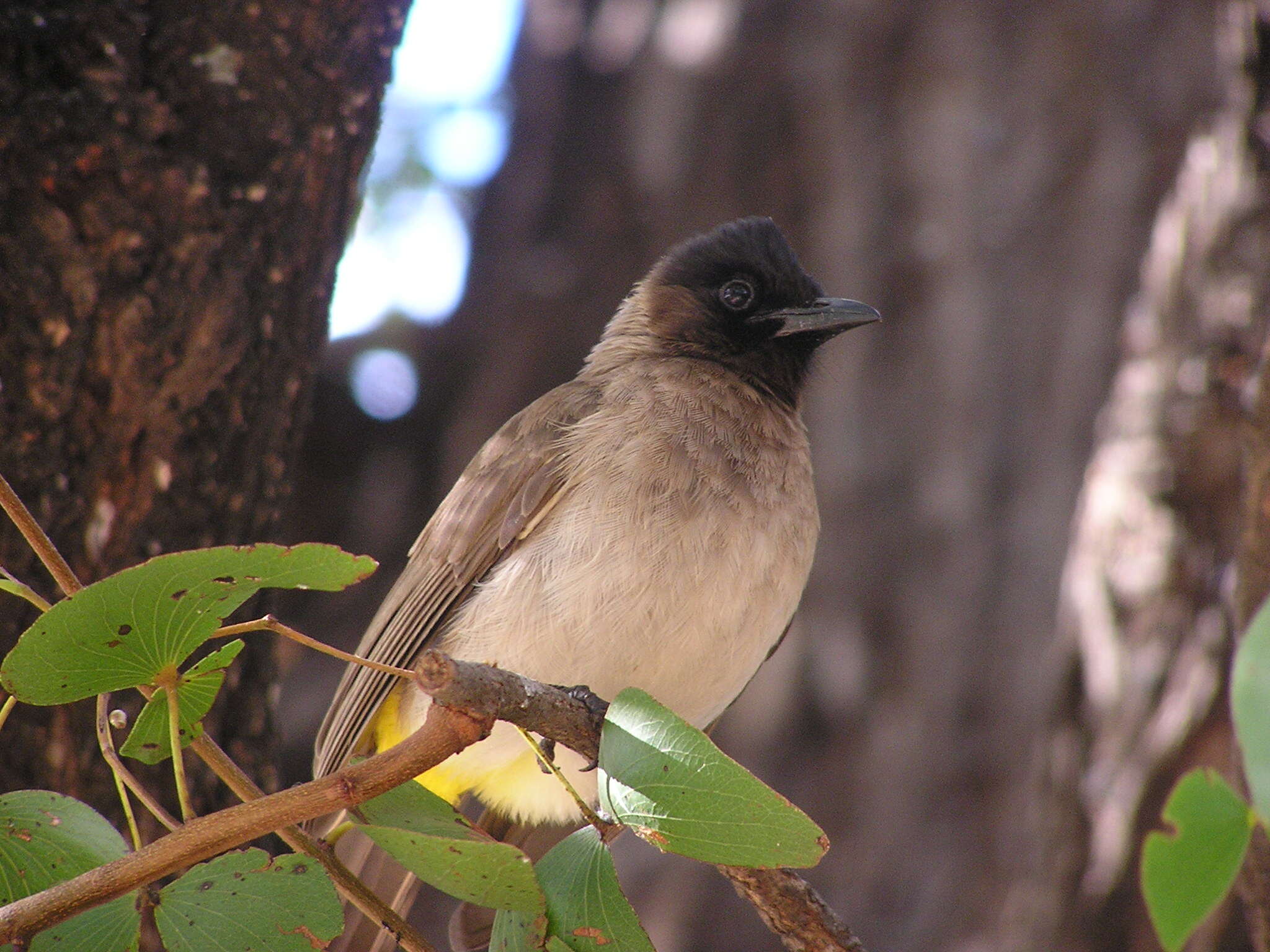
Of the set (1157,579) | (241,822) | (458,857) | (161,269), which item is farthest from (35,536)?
(1157,579)

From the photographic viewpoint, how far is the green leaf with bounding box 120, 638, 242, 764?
1.41 metres

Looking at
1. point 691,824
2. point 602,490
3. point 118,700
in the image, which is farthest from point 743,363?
point 691,824

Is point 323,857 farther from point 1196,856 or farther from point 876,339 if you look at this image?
point 876,339

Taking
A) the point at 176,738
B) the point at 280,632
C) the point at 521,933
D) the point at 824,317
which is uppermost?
the point at 824,317

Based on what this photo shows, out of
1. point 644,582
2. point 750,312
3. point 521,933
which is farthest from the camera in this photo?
point 750,312

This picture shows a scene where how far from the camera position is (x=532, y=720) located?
1.67 metres

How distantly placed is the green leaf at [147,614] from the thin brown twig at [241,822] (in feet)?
0.59

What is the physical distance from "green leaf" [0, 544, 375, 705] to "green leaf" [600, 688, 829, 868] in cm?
39

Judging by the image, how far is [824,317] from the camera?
333cm

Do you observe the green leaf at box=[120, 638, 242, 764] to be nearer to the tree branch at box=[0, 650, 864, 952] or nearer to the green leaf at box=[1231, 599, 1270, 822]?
the tree branch at box=[0, 650, 864, 952]

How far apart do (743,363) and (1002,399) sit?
2.11m

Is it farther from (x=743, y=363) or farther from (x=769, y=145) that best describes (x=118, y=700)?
(x=769, y=145)

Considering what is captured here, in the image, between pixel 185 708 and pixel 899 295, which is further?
pixel 899 295

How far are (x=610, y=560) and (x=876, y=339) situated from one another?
293 centimetres
